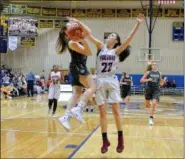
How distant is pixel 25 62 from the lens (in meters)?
29.2

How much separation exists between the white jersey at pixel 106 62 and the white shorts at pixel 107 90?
0.08 metres

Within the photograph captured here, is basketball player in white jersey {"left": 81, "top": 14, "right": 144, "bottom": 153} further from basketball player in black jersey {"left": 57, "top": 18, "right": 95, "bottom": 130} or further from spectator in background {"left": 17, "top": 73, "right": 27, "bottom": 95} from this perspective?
spectator in background {"left": 17, "top": 73, "right": 27, "bottom": 95}

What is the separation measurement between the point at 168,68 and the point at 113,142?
68.8ft

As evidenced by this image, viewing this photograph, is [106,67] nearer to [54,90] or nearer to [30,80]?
[54,90]

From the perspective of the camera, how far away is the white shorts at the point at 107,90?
4391 millimetres

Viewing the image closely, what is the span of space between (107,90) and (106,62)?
0.41 m

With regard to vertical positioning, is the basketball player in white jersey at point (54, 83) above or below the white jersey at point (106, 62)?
below

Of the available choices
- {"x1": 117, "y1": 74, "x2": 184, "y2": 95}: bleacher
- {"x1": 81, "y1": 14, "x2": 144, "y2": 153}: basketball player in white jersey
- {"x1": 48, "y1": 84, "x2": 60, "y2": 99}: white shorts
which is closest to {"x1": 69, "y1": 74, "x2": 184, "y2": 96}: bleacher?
{"x1": 117, "y1": 74, "x2": 184, "y2": 95}: bleacher

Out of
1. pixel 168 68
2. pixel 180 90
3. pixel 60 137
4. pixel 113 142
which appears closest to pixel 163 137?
pixel 113 142

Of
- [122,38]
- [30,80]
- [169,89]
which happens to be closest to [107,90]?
[30,80]

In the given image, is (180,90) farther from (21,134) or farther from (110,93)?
(110,93)

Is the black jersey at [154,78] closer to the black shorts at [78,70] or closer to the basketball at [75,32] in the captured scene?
the black shorts at [78,70]

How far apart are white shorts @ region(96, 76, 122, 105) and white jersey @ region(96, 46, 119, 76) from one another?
0.08 metres

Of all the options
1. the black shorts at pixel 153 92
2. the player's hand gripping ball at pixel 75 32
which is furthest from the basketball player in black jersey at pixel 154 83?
the player's hand gripping ball at pixel 75 32
